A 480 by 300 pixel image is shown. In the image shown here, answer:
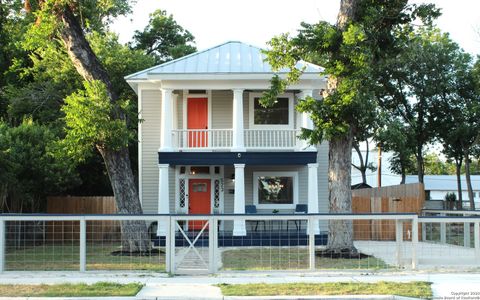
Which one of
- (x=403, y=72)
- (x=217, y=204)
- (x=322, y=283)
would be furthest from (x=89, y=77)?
(x=403, y=72)

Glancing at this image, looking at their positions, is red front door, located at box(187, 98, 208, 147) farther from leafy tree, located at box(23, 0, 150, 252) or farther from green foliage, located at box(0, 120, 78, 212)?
leafy tree, located at box(23, 0, 150, 252)

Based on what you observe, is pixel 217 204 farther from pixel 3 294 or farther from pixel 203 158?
pixel 3 294

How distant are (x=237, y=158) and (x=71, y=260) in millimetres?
8592

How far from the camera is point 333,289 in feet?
35.0

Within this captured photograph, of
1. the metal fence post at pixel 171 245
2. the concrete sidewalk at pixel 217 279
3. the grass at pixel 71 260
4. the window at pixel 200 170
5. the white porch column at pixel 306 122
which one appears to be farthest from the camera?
the window at pixel 200 170

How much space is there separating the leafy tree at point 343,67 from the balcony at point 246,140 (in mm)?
5497

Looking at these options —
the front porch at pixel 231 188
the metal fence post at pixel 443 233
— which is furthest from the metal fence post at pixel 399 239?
the front porch at pixel 231 188

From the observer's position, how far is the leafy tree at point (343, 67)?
1574 centimetres

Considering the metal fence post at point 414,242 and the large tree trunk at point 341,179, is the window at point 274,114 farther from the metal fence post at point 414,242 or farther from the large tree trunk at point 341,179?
the metal fence post at point 414,242

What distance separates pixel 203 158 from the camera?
22375 mm

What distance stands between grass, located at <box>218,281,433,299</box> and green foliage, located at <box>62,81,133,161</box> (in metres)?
7.39

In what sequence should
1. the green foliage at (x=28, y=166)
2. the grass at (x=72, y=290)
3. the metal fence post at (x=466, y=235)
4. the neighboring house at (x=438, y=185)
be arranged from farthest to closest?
the neighboring house at (x=438, y=185) < the green foliage at (x=28, y=166) < the metal fence post at (x=466, y=235) < the grass at (x=72, y=290)

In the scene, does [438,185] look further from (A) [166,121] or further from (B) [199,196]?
(A) [166,121]

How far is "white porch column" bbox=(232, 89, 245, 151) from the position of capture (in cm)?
2211
